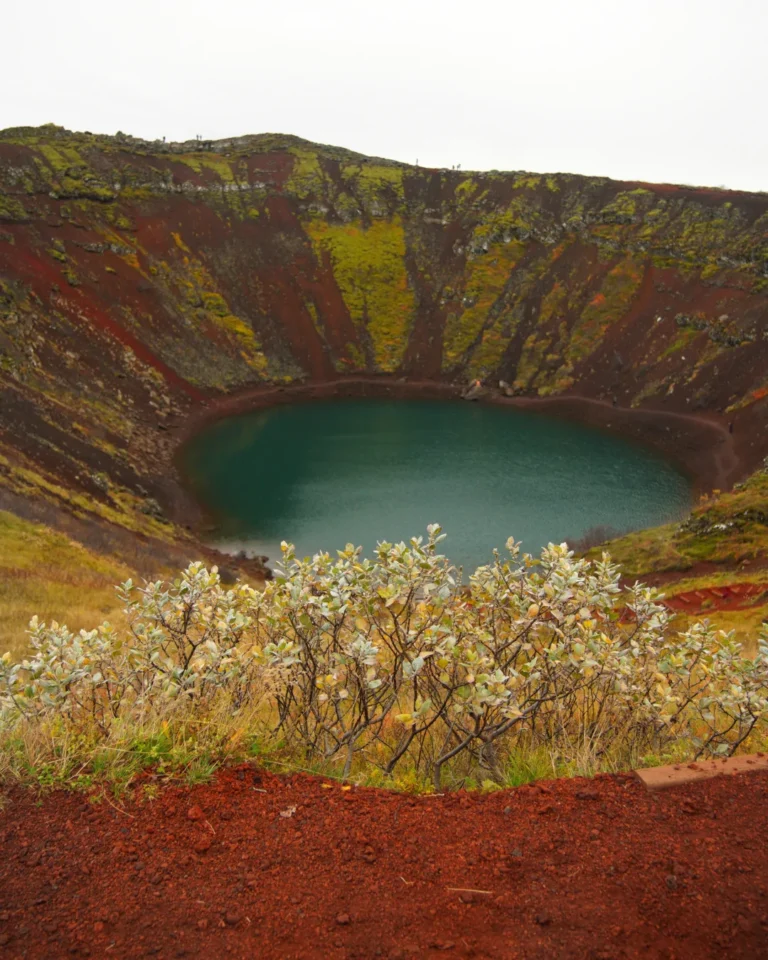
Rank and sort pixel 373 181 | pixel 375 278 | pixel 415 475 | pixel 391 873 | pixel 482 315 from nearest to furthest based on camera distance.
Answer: pixel 391 873
pixel 415 475
pixel 482 315
pixel 375 278
pixel 373 181

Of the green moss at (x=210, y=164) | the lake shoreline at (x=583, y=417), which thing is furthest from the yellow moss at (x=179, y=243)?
the lake shoreline at (x=583, y=417)

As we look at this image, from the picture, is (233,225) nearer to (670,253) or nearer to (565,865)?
(670,253)

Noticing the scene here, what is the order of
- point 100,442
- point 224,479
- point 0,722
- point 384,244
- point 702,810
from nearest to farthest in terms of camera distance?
point 702,810
point 0,722
point 100,442
point 224,479
point 384,244

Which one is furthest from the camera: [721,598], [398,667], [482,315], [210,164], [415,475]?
[210,164]

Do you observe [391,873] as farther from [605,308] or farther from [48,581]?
[605,308]

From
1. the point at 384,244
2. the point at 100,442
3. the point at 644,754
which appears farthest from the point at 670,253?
the point at 644,754

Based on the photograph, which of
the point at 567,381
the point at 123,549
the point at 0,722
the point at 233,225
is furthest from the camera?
the point at 233,225

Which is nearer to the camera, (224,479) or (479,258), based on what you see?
(224,479)

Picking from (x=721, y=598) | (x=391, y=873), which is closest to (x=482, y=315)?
(x=721, y=598)
